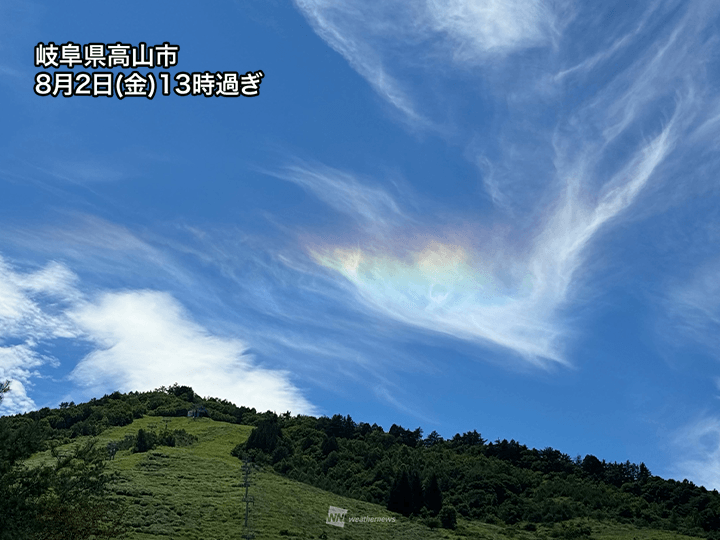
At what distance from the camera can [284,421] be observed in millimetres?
170375

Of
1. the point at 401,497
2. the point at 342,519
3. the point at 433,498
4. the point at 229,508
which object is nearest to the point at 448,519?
the point at 433,498

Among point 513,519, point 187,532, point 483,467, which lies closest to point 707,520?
point 513,519

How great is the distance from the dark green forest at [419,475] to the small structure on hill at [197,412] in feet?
1.27

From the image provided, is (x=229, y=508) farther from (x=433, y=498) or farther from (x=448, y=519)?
(x=433, y=498)

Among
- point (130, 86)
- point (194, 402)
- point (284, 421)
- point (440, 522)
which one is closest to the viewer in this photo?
point (130, 86)

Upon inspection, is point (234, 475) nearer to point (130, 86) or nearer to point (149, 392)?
point (130, 86)

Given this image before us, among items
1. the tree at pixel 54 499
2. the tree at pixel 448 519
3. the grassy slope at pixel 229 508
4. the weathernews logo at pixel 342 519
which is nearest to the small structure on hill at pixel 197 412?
the grassy slope at pixel 229 508

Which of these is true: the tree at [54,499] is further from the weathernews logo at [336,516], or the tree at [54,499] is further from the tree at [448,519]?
the tree at [448,519]

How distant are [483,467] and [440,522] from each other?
155 ft

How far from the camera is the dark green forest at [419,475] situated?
87144mm

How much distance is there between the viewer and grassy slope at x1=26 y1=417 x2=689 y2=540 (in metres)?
64.9

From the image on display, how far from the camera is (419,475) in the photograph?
10450 centimetres

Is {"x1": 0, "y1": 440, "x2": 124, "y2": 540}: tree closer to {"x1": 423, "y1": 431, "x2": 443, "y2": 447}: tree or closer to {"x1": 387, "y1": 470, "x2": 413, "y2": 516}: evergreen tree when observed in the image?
{"x1": 387, "y1": 470, "x2": 413, "y2": 516}: evergreen tree

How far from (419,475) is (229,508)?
138ft
